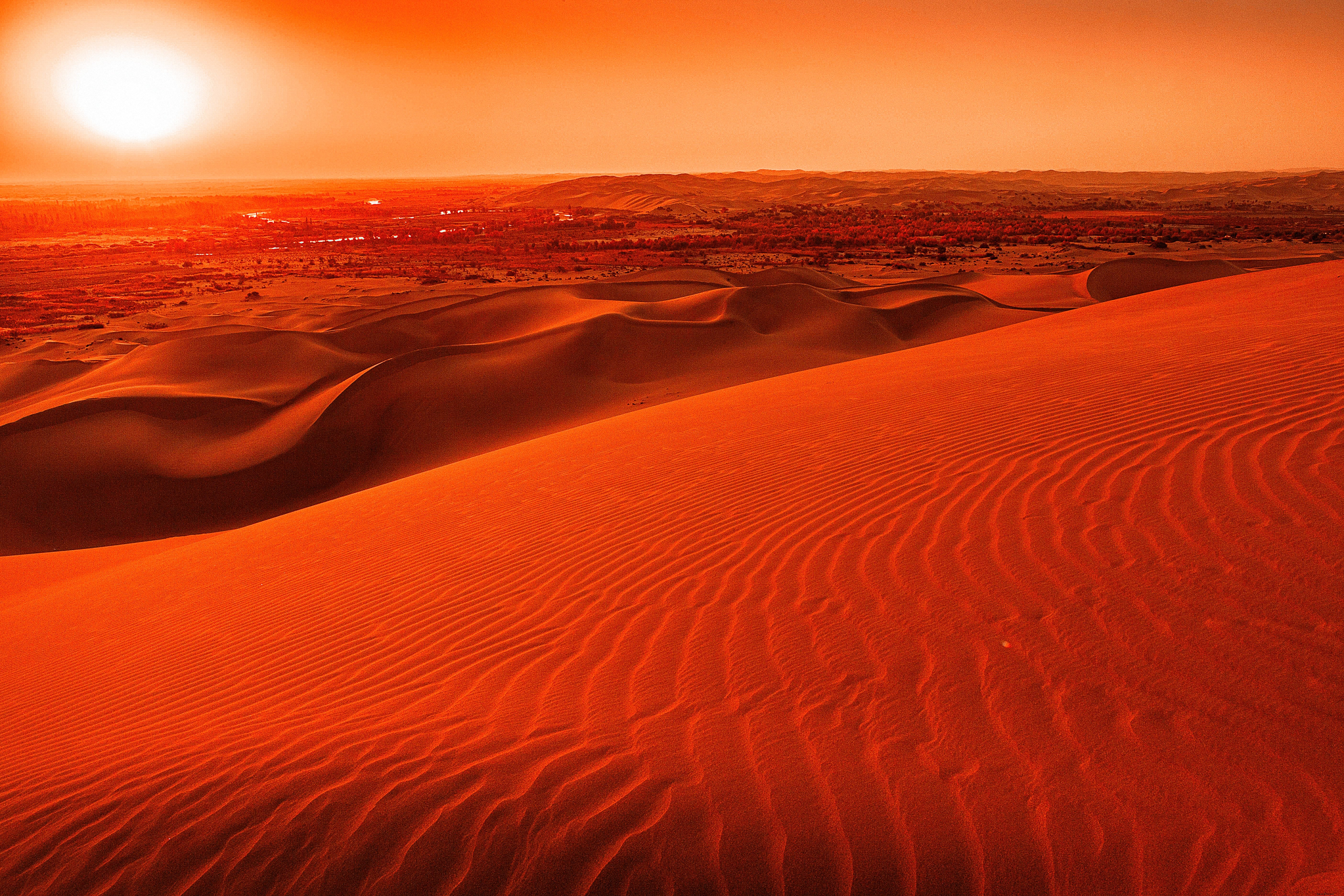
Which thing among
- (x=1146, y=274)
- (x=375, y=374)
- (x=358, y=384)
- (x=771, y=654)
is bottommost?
(x=358, y=384)

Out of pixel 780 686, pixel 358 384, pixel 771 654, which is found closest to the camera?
pixel 780 686

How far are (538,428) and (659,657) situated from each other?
11795 millimetres

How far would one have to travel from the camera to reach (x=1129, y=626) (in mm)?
3303

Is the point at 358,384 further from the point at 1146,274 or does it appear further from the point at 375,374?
the point at 1146,274

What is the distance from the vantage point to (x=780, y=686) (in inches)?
127

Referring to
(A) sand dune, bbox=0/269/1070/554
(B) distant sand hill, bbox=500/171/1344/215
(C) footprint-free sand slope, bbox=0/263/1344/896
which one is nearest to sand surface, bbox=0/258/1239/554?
(A) sand dune, bbox=0/269/1070/554

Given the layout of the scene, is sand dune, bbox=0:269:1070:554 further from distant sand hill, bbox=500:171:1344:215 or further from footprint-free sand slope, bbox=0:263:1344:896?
distant sand hill, bbox=500:171:1344:215

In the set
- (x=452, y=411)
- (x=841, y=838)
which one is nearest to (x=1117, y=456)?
(x=841, y=838)

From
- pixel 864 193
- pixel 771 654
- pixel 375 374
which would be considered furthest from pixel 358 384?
pixel 864 193

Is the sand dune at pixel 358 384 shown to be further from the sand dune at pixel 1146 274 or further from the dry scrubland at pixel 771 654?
the sand dune at pixel 1146 274

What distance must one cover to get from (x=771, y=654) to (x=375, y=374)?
1411 cm

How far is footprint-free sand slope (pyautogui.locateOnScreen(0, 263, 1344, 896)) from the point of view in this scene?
2342 mm

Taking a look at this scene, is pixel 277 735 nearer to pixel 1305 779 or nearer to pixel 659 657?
pixel 659 657

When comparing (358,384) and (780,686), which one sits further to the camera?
(358,384)
